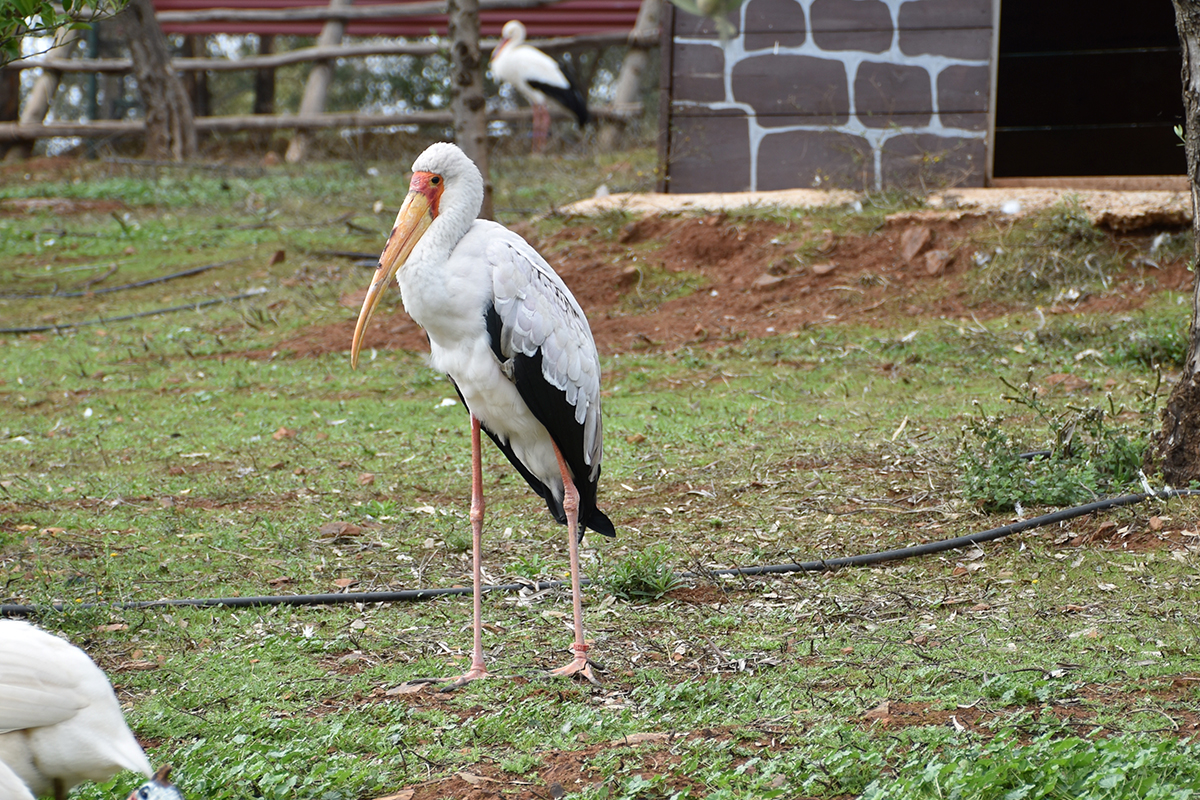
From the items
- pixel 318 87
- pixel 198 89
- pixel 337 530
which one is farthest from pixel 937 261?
pixel 198 89

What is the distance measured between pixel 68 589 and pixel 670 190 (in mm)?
6496

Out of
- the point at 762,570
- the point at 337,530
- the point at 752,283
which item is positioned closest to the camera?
the point at 762,570

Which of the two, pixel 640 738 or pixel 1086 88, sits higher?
pixel 1086 88

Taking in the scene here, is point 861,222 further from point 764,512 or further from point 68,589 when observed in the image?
point 68,589

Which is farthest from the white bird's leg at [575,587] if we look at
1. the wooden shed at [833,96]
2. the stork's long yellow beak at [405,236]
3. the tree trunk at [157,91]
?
the tree trunk at [157,91]

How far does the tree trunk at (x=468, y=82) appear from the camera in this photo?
28.5 ft

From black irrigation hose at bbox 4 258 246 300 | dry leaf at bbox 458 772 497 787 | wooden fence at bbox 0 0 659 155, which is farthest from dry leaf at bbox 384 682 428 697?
wooden fence at bbox 0 0 659 155

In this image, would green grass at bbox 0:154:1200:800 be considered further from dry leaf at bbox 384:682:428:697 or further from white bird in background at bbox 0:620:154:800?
white bird in background at bbox 0:620:154:800

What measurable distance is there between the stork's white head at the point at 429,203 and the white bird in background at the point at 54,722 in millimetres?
1254

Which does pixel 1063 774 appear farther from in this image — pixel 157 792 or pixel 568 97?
pixel 568 97

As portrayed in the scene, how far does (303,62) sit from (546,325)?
13.2 m

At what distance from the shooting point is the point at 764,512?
15.8 ft

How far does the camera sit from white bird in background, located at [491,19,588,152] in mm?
15023

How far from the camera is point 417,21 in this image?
16.2 m
